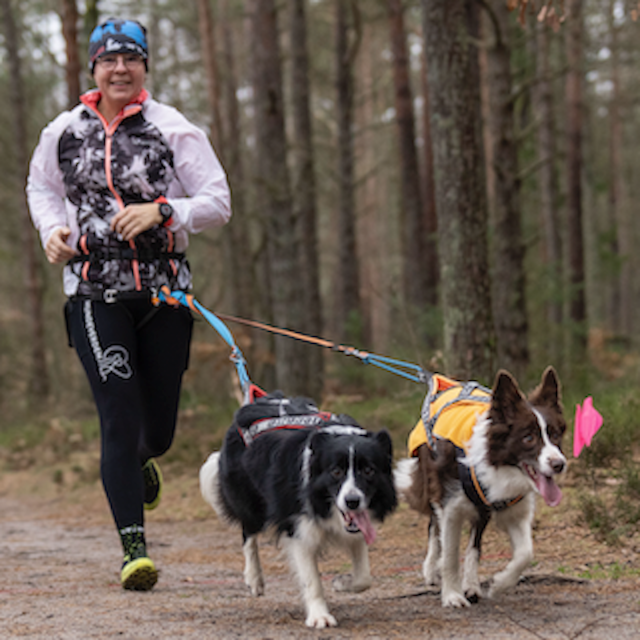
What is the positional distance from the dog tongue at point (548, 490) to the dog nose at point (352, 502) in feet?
2.45

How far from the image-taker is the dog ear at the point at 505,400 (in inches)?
138

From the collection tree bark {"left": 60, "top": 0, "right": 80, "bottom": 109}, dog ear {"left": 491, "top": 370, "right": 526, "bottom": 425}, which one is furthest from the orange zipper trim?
tree bark {"left": 60, "top": 0, "right": 80, "bottom": 109}

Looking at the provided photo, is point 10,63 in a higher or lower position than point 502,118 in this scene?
higher

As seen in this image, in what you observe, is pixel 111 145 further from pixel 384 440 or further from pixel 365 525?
pixel 365 525

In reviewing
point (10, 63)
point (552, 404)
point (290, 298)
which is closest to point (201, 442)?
point (290, 298)

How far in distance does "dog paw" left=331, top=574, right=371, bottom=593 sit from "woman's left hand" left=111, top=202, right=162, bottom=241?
187 cm

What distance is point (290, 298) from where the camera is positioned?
11.3 m

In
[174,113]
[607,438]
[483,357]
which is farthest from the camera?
[483,357]

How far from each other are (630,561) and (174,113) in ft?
10.8

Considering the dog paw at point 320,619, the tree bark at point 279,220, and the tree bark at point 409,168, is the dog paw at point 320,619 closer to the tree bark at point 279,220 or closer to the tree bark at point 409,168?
the tree bark at point 279,220

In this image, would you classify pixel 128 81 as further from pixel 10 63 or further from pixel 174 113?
pixel 10 63

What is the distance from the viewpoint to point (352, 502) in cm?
334

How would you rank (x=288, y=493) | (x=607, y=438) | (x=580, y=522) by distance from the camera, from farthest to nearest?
(x=607, y=438) < (x=580, y=522) < (x=288, y=493)

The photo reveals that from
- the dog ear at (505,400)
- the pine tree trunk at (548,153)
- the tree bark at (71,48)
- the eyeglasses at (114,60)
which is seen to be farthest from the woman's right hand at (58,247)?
the pine tree trunk at (548,153)
